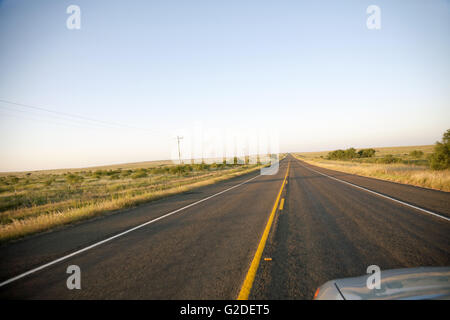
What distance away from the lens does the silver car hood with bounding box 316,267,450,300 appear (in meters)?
1.84

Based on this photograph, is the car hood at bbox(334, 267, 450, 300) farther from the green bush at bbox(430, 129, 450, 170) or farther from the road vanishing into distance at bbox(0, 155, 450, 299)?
the green bush at bbox(430, 129, 450, 170)

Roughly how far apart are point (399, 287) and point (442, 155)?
26682mm

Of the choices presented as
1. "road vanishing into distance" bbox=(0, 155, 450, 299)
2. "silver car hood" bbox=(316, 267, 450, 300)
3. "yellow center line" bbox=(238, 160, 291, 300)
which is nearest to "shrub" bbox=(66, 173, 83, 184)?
"road vanishing into distance" bbox=(0, 155, 450, 299)

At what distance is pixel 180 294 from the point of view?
2.67 m

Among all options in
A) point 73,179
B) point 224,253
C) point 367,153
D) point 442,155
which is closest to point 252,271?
point 224,253

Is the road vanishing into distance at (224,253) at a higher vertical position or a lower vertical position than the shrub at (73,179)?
higher

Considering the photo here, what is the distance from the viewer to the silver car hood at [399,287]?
1838 mm

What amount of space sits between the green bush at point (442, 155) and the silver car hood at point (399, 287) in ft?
83.3

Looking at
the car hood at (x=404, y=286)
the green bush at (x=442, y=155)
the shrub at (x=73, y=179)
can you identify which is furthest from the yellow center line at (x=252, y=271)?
the shrub at (x=73, y=179)

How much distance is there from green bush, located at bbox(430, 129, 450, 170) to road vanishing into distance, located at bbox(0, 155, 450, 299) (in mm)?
18394

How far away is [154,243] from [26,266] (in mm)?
2320

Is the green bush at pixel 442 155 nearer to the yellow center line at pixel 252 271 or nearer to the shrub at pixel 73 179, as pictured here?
the yellow center line at pixel 252 271
